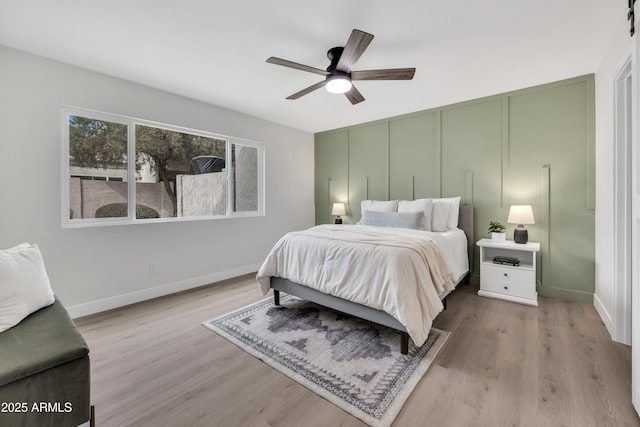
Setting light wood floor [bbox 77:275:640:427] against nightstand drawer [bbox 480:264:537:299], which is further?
nightstand drawer [bbox 480:264:537:299]

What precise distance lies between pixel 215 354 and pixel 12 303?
3.97ft

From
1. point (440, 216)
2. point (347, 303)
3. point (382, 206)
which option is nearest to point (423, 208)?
point (440, 216)

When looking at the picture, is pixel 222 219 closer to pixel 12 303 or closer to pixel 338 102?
pixel 338 102

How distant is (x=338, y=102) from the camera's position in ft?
12.0

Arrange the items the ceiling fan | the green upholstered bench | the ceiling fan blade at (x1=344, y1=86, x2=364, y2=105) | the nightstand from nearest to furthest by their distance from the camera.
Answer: the green upholstered bench
the ceiling fan
the ceiling fan blade at (x1=344, y1=86, x2=364, y2=105)
the nightstand

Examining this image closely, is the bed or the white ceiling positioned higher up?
the white ceiling

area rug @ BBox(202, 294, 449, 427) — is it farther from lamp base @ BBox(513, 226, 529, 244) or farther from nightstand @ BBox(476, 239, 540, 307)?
lamp base @ BBox(513, 226, 529, 244)

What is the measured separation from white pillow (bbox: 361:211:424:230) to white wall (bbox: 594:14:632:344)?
5.39ft

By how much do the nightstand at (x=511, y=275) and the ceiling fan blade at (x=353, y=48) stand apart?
253 cm

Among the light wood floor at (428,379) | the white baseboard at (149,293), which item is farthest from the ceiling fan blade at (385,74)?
the white baseboard at (149,293)

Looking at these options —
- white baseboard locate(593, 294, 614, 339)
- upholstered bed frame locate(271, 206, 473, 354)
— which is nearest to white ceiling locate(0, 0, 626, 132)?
upholstered bed frame locate(271, 206, 473, 354)

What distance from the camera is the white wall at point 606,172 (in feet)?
7.13

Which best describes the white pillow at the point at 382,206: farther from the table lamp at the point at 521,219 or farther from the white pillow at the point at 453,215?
the table lamp at the point at 521,219

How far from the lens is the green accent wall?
9.80 feet
